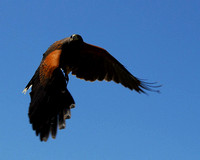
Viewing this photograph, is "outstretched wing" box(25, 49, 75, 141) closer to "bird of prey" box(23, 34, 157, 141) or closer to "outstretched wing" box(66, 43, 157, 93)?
"bird of prey" box(23, 34, 157, 141)

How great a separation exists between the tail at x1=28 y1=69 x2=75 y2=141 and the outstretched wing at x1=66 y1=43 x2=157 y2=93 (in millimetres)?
2464

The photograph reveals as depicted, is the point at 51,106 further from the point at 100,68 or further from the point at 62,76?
the point at 100,68

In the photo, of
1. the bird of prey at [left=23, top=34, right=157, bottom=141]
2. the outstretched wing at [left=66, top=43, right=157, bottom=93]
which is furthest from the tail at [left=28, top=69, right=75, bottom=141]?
the outstretched wing at [left=66, top=43, right=157, bottom=93]

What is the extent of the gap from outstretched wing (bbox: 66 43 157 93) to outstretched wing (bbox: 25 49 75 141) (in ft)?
7.43

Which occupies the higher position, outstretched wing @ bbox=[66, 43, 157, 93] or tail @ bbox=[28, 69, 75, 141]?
outstretched wing @ bbox=[66, 43, 157, 93]

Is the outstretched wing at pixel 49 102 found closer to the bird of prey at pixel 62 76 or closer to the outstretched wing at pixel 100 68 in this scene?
the bird of prey at pixel 62 76

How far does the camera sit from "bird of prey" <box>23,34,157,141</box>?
672cm

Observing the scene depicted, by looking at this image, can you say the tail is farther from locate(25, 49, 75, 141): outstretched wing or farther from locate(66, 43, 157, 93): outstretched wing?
locate(66, 43, 157, 93): outstretched wing

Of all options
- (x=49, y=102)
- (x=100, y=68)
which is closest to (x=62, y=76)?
(x=49, y=102)

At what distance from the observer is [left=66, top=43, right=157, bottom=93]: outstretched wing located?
384 inches

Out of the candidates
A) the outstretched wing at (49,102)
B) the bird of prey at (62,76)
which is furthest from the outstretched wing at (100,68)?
the outstretched wing at (49,102)

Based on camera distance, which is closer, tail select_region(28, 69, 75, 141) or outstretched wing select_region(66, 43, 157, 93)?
tail select_region(28, 69, 75, 141)

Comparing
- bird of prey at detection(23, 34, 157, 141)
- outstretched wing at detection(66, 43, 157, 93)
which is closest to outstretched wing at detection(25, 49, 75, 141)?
bird of prey at detection(23, 34, 157, 141)

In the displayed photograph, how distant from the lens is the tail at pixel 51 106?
21.7ft
